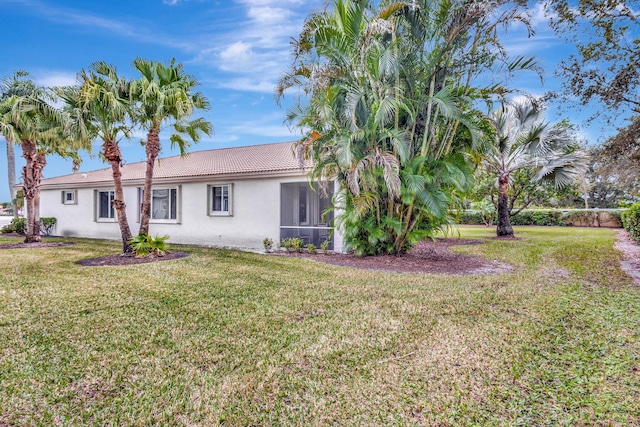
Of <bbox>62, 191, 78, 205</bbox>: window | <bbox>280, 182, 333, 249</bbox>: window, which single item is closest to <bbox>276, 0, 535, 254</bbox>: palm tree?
<bbox>280, 182, 333, 249</bbox>: window

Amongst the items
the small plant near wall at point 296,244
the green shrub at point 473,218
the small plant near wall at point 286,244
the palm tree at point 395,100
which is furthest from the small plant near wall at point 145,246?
the green shrub at point 473,218

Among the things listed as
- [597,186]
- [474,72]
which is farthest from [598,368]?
[597,186]

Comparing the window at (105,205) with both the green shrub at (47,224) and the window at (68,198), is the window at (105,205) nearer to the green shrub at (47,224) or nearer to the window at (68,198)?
the window at (68,198)

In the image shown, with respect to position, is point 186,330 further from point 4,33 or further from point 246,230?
point 4,33

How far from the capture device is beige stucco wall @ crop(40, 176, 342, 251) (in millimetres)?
12977

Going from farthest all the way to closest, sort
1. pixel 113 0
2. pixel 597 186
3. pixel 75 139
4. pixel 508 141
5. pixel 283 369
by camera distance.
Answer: pixel 597 186 < pixel 508 141 < pixel 113 0 < pixel 75 139 < pixel 283 369

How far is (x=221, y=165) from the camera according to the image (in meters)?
15.4

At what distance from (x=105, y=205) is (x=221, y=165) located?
24.4 feet

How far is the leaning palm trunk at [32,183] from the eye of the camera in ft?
46.9

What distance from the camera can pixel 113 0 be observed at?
1211 centimetres

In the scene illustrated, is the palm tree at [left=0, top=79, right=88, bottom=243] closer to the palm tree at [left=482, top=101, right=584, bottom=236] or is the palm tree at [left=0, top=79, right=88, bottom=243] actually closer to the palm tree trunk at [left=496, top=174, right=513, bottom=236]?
the palm tree at [left=482, top=101, right=584, bottom=236]

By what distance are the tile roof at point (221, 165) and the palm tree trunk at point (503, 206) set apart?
10.9 meters

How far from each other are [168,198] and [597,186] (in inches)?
1961

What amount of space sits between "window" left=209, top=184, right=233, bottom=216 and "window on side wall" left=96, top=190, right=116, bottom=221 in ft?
22.1
